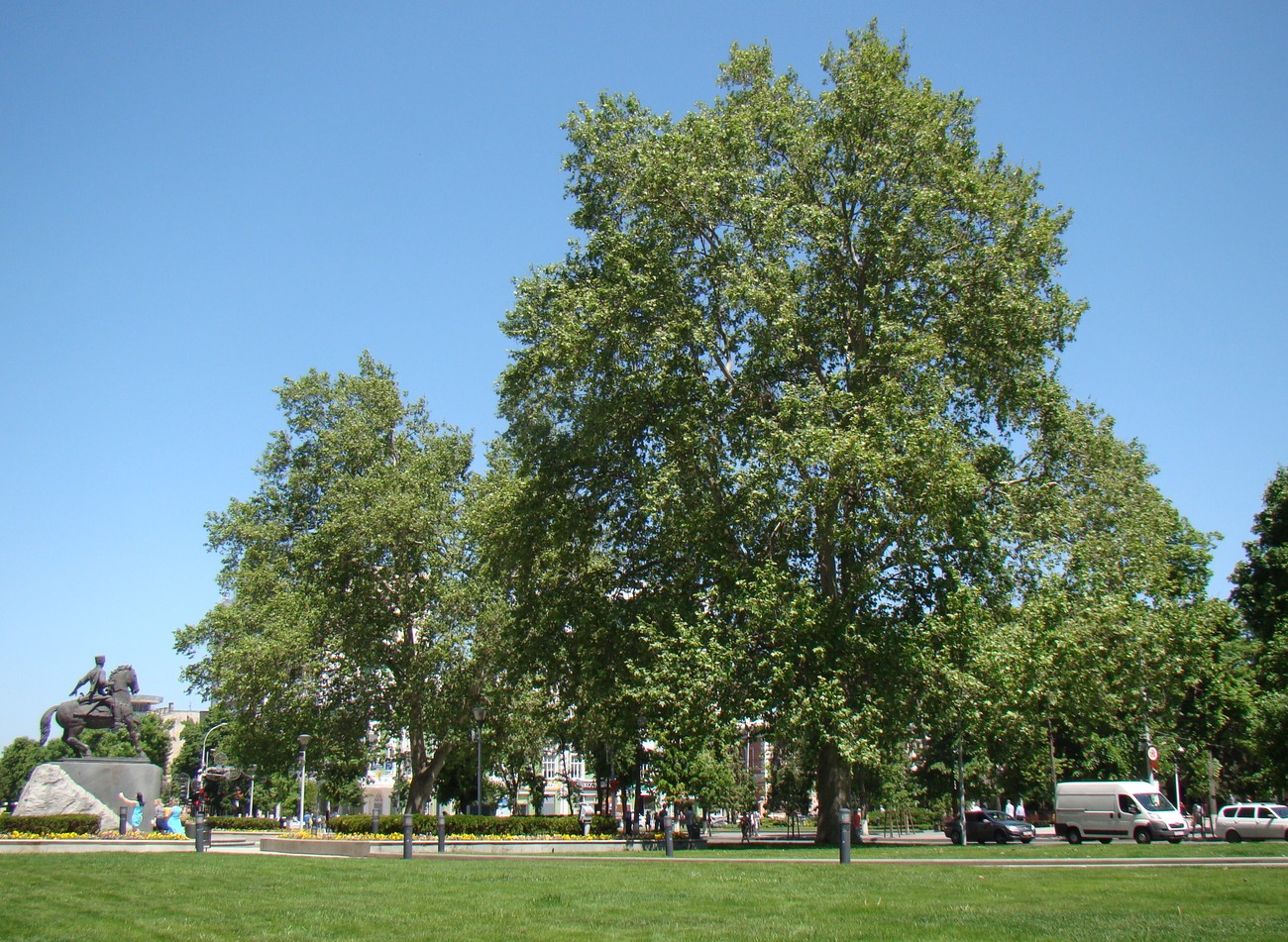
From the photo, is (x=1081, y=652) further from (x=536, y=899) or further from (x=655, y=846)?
(x=536, y=899)

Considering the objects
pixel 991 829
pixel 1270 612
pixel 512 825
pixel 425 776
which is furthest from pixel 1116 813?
pixel 425 776

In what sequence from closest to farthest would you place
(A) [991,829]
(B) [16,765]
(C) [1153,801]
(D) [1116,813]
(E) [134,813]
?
(E) [134,813]
(C) [1153,801]
(D) [1116,813]
(A) [991,829]
(B) [16,765]

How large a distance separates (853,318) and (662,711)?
11.1 meters

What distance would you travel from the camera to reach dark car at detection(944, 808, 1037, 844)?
43.6 metres

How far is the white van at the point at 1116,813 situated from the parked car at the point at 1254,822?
1824 mm

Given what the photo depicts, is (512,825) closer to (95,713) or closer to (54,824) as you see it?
(54,824)

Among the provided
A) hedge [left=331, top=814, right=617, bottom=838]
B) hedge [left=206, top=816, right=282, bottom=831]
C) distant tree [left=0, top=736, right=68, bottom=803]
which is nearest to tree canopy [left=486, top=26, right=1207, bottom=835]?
hedge [left=331, top=814, right=617, bottom=838]

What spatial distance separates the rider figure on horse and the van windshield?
3494cm

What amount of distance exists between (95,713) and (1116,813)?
3535cm

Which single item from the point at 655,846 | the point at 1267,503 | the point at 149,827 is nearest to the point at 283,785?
the point at 149,827

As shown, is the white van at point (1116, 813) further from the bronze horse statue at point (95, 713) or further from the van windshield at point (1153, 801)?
the bronze horse statue at point (95, 713)

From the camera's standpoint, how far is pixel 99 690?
1417 inches

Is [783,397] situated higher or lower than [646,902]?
higher

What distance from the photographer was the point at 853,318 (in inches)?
1082
